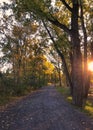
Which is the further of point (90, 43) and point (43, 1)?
point (90, 43)

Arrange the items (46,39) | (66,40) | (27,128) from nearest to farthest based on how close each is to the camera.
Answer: (27,128)
(66,40)
(46,39)

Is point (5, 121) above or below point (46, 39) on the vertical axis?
below

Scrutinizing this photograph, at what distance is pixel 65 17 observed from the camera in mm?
30688

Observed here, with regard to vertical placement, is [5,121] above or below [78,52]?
below

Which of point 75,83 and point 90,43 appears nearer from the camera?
point 75,83

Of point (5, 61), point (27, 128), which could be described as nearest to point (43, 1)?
point (27, 128)

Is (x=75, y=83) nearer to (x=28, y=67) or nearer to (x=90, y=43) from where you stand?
(x=90, y=43)

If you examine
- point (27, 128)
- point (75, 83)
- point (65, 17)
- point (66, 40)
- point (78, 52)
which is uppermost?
point (65, 17)

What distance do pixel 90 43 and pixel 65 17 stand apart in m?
5.25

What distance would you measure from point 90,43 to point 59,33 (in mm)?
4766

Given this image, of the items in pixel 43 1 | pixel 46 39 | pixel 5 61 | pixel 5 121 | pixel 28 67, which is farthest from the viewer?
pixel 28 67

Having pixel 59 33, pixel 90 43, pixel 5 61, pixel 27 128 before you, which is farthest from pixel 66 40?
pixel 5 61

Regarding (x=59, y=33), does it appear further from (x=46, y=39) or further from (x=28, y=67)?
(x=28, y=67)

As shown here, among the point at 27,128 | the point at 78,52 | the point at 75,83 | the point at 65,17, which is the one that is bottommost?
the point at 27,128
